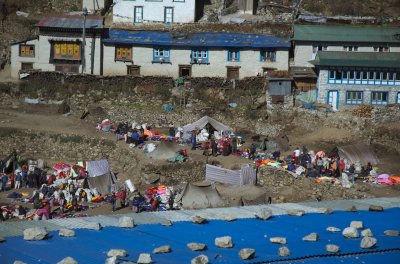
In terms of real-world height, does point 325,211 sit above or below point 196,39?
below

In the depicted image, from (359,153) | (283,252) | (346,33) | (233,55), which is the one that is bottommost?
(283,252)

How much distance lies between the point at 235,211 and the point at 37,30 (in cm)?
3381

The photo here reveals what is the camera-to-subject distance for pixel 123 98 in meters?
56.9

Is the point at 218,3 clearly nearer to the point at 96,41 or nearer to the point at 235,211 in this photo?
the point at 96,41

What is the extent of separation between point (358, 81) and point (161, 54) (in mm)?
12746

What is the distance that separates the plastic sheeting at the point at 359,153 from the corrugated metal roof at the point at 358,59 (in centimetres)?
746

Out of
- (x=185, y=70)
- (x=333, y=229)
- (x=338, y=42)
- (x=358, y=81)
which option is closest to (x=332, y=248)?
(x=333, y=229)

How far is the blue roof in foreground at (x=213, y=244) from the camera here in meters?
28.5

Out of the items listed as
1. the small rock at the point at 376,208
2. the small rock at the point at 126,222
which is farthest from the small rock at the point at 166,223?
the small rock at the point at 376,208

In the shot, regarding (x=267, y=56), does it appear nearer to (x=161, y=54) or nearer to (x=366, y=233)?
(x=161, y=54)

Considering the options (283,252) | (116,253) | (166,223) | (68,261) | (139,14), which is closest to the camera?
(68,261)

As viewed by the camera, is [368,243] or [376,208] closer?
[368,243]

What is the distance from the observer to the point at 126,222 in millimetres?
31906

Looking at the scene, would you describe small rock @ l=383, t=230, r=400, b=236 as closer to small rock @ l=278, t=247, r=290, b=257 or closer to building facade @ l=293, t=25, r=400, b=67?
small rock @ l=278, t=247, r=290, b=257
